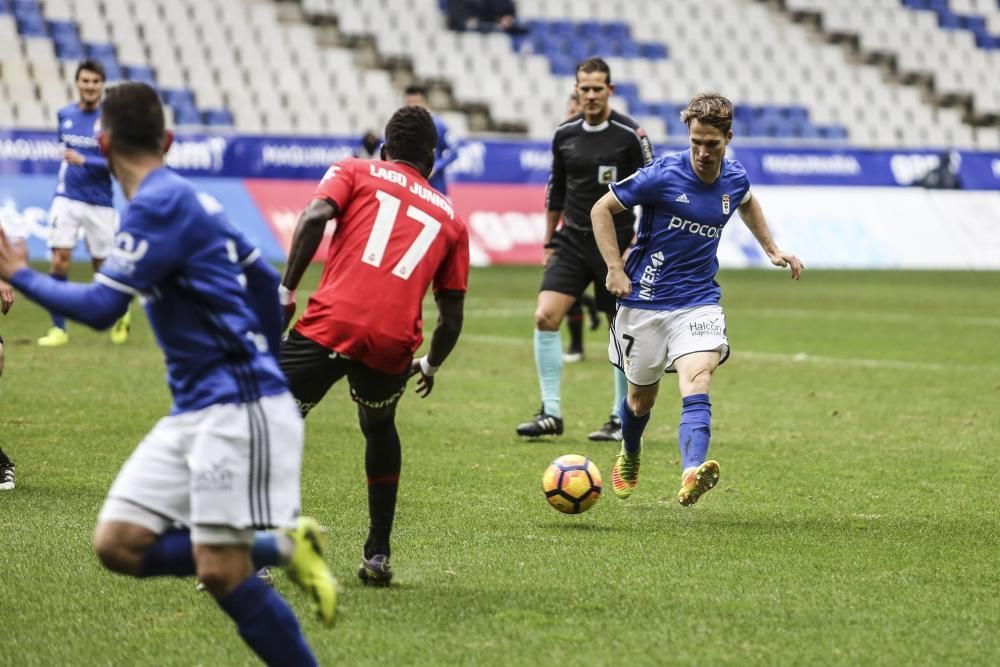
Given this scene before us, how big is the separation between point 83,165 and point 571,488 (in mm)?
7967

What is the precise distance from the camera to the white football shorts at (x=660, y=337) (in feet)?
24.8

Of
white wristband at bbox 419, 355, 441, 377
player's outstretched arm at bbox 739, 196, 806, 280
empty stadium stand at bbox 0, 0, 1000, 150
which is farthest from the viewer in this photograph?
empty stadium stand at bbox 0, 0, 1000, 150

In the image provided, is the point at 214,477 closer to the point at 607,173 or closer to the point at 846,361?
the point at 607,173

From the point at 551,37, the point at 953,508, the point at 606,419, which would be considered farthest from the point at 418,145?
the point at 551,37

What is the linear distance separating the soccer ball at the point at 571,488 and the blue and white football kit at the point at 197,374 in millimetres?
2896

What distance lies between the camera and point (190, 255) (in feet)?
14.0

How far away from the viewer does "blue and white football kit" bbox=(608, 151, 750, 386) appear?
7559 mm

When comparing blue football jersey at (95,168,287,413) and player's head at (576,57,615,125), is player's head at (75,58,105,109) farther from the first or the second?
blue football jersey at (95,168,287,413)

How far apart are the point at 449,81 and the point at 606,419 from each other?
823 inches

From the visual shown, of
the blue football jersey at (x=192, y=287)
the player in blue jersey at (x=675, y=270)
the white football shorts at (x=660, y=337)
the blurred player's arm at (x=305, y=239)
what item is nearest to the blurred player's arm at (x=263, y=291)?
the blue football jersey at (x=192, y=287)

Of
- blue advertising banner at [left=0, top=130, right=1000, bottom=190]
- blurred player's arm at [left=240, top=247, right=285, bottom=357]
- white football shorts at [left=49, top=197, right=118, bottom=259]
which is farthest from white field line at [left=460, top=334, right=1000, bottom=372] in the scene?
blurred player's arm at [left=240, top=247, right=285, bottom=357]

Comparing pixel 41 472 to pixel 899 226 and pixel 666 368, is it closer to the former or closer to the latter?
pixel 666 368

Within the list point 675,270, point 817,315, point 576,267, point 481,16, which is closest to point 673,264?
point 675,270

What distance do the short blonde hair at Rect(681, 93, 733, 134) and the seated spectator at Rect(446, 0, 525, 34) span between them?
25471mm
